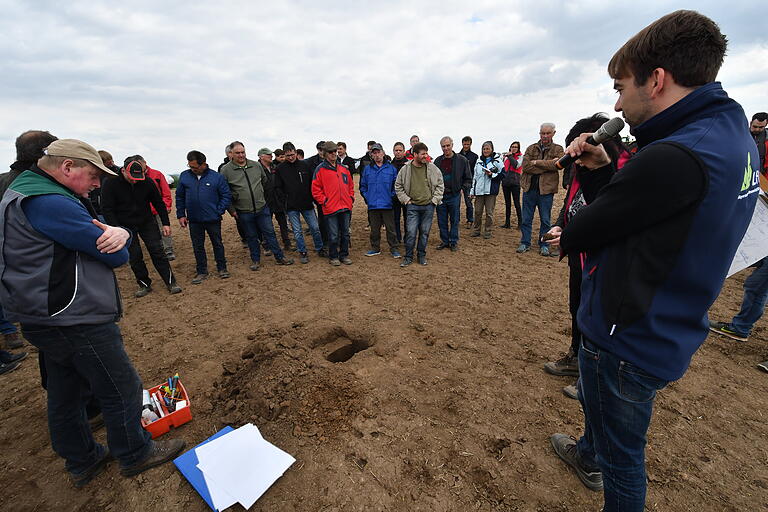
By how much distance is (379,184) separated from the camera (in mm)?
6645

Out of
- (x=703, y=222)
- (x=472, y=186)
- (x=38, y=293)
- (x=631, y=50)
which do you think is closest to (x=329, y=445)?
(x=38, y=293)

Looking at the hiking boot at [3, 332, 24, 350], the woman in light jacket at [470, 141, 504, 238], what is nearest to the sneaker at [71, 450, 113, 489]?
the hiking boot at [3, 332, 24, 350]

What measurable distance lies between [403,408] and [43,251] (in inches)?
103

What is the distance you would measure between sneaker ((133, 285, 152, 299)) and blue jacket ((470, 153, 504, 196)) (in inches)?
Answer: 269

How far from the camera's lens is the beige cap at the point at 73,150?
6.28 feet

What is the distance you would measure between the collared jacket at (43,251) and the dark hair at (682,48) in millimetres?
2779

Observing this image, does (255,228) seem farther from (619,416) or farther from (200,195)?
(619,416)

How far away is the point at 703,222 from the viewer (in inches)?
45.9

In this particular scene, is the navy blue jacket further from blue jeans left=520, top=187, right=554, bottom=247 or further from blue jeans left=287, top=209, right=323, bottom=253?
blue jeans left=287, top=209, right=323, bottom=253

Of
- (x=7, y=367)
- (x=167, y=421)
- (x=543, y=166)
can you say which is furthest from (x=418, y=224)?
(x=7, y=367)

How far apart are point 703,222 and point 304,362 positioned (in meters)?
3.07

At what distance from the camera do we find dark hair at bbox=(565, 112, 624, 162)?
7.23 ft

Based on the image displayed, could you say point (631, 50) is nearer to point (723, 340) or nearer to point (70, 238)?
point (70, 238)

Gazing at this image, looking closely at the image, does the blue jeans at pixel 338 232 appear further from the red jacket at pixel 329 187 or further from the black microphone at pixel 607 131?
the black microphone at pixel 607 131
